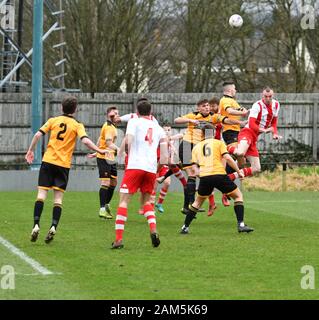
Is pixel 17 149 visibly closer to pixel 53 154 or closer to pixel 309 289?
pixel 53 154

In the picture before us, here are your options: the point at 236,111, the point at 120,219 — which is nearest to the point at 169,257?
the point at 120,219

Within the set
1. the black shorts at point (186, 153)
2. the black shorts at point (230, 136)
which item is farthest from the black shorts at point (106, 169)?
the black shorts at point (230, 136)

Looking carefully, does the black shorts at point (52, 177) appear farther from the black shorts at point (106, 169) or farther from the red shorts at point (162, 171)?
the red shorts at point (162, 171)

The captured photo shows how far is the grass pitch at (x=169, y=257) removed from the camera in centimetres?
1043

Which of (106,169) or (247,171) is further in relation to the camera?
(106,169)

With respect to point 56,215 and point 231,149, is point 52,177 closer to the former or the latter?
point 56,215

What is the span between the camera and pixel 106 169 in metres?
19.8

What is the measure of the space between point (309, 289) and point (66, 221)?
8.70m

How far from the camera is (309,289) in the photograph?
10516 mm

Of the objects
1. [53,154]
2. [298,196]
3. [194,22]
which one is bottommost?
[298,196]

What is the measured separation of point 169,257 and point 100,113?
20753 mm

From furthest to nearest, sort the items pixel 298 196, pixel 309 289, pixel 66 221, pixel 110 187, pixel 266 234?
pixel 298 196
pixel 110 187
pixel 66 221
pixel 266 234
pixel 309 289

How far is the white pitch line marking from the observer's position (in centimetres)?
1179
